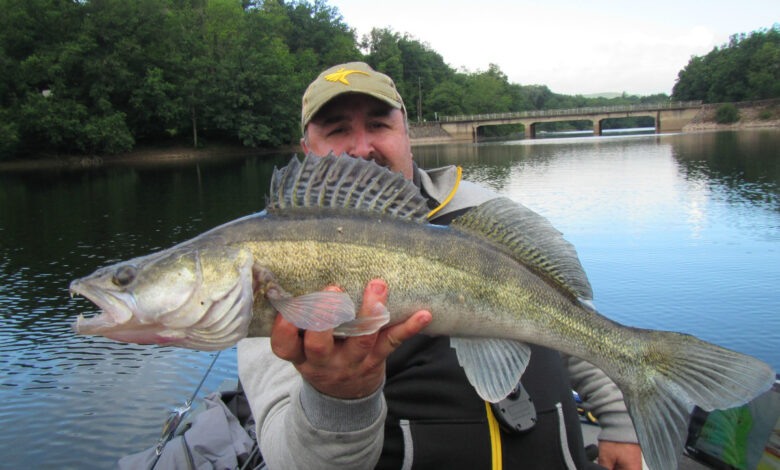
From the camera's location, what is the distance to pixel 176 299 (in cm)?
233

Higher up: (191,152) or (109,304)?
(191,152)

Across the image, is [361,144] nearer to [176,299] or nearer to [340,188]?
[340,188]

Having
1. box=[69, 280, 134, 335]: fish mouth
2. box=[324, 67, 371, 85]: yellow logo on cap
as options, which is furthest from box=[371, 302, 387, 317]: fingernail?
box=[324, 67, 371, 85]: yellow logo on cap

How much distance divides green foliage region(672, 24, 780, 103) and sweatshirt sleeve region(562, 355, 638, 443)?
103719 mm

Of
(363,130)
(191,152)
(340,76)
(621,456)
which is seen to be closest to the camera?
(621,456)

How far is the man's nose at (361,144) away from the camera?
3.68 meters

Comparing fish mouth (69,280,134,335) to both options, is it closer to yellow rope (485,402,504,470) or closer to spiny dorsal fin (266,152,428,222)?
spiny dorsal fin (266,152,428,222)

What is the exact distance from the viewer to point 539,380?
2.90 m

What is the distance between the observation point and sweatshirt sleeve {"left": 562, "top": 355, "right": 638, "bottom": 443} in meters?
3.34

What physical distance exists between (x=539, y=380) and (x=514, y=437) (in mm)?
349

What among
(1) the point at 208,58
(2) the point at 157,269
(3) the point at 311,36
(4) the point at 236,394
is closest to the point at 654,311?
(4) the point at 236,394

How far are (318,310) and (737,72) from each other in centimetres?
12085

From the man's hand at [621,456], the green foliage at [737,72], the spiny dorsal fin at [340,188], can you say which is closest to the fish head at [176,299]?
the spiny dorsal fin at [340,188]

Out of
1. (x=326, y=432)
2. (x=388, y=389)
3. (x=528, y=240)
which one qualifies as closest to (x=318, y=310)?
(x=326, y=432)
